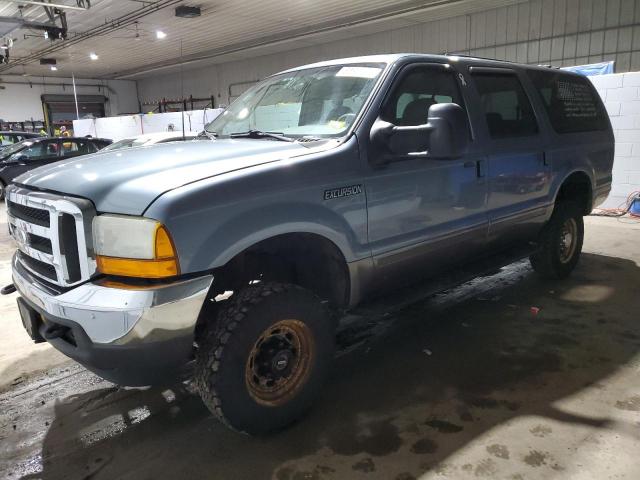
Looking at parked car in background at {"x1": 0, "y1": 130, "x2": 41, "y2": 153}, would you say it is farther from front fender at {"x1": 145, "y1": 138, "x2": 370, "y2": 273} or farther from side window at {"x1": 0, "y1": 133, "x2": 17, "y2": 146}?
front fender at {"x1": 145, "y1": 138, "x2": 370, "y2": 273}

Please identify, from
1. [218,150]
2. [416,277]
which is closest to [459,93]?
[416,277]

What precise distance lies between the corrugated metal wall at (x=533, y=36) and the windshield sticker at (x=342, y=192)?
11753mm

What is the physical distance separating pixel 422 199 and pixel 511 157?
42.9 inches

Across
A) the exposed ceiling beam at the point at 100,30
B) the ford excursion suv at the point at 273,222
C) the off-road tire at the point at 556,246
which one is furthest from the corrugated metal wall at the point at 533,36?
the ford excursion suv at the point at 273,222

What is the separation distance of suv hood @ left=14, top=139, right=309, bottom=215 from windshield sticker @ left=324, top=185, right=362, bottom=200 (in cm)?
25

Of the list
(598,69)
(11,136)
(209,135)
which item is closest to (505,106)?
(209,135)

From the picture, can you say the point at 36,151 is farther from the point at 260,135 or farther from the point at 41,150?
the point at 260,135

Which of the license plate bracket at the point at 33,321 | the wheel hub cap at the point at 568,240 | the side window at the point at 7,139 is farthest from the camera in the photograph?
the side window at the point at 7,139

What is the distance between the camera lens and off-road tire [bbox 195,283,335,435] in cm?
224

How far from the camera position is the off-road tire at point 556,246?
4453 millimetres

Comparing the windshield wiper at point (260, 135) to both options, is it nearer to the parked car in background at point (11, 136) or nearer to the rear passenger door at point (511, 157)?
the rear passenger door at point (511, 157)

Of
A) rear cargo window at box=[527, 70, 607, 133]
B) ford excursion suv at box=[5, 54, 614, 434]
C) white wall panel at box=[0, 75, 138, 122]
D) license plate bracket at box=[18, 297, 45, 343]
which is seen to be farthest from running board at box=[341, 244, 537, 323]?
white wall panel at box=[0, 75, 138, 122]

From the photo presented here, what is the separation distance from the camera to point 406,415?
2701mm

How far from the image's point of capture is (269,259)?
279 cm
